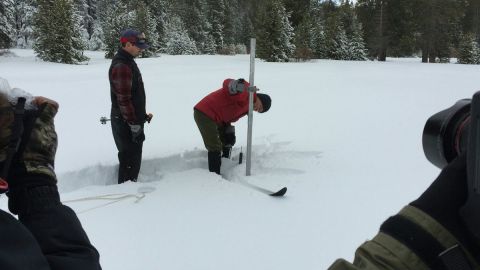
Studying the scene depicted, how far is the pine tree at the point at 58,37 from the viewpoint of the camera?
18.1m

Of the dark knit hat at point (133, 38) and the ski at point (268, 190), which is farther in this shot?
the dark knit hat at point (133, 38)

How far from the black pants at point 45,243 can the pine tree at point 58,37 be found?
59.4 ft

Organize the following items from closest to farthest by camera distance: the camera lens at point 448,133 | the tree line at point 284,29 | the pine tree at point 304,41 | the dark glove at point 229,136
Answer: the camera lens at point 448,133
the dark glove at point 229,136
the tree line at point 284,29
the pine tree at point 304,41

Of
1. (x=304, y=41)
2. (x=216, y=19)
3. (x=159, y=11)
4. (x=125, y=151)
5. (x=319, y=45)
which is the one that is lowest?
(x=125, y=151)

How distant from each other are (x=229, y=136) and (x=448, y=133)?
430 cm

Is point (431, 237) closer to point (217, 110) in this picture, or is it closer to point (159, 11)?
point (217, 110)

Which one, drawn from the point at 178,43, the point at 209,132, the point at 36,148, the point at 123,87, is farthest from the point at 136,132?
the point at 178,43

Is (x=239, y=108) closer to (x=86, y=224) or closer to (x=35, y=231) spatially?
(x=86, y=224)

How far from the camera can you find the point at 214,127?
468 cm

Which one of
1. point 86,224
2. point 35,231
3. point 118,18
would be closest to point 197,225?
point 86,224

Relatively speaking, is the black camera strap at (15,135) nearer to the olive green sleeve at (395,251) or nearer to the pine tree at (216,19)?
the olive green sleeve at (395,251)

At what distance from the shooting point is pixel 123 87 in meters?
3.94

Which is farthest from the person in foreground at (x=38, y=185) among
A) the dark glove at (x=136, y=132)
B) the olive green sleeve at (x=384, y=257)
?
the dark glove at (x=136, y=132)

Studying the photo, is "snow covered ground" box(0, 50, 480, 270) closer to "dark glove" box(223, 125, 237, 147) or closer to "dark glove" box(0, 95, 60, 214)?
"dark glove" box(223, 125, 237, 147)
